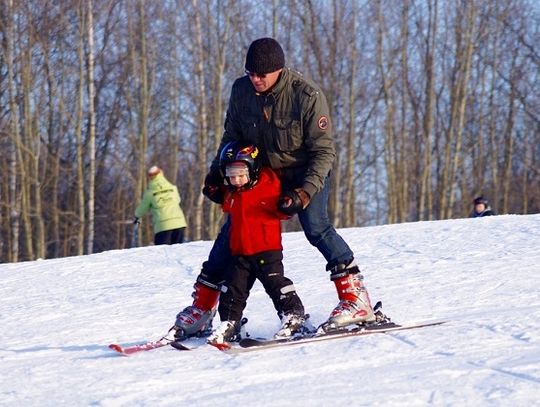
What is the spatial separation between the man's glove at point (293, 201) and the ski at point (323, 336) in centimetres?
65

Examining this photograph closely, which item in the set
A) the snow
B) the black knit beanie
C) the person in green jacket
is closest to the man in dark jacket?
the black knit beanie

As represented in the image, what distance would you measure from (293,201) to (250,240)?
0.37 m

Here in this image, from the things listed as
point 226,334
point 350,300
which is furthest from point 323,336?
point 226,334

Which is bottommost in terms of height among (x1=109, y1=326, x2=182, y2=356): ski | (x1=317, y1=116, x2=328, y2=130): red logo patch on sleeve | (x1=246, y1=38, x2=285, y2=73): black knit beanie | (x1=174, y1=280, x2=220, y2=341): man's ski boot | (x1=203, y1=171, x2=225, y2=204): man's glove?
(x1=109, y1=326, x2=182, y2=356): ski

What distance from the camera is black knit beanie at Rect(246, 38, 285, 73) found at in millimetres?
4590

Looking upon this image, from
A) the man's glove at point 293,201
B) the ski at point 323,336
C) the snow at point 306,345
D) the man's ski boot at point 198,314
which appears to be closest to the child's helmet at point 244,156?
the man's glove at point 293,201

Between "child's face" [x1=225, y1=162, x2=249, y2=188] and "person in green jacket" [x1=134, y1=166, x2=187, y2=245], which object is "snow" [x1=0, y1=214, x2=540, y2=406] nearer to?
"child's face" [x1=225, y1=162, x2=249, y2=188]

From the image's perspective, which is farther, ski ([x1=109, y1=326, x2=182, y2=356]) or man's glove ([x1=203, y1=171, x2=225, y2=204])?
man's glove ([x1=203, y1=171, x2=225, y2=204])

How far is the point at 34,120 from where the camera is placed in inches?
981

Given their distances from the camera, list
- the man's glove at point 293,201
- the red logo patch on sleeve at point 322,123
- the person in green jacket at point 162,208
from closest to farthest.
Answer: the man's glove at point 293,201 → the red logo patch on sleeve at point 322,123 → the person in green jacket at point 162,208

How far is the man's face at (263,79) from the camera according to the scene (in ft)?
15.1

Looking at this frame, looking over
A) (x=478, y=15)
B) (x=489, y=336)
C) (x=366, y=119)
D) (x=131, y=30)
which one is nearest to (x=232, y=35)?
(x=131, y=30)

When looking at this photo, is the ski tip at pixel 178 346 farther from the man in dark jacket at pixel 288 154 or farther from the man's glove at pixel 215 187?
the man's glove at pixel 215 187

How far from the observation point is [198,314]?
16.3ft
